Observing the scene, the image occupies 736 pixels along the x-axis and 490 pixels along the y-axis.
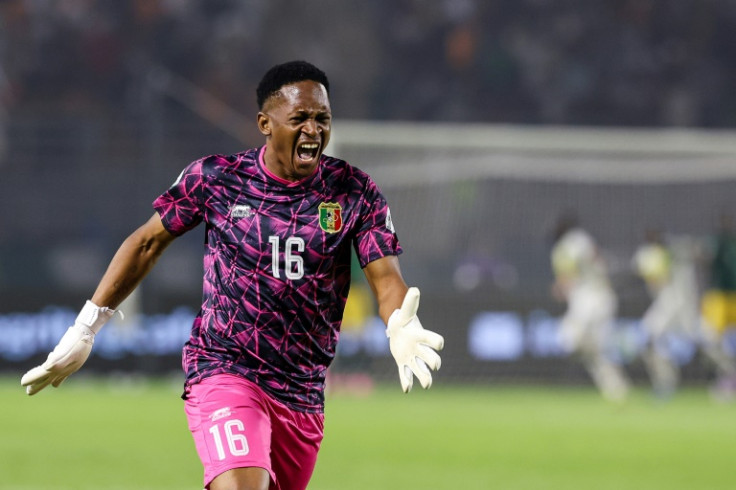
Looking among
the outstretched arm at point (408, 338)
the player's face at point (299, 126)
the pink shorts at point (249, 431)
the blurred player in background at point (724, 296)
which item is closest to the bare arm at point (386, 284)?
the outstretched arm at point (408, 338)

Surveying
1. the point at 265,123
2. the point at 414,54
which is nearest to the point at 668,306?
the point at 414,54

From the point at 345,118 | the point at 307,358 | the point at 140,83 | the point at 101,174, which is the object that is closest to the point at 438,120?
the point at 345,118

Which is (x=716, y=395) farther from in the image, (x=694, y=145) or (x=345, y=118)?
(x=345, y=118)

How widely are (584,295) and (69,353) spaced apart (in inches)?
556

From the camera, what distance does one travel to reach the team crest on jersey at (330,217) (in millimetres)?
5164

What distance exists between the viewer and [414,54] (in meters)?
30.6

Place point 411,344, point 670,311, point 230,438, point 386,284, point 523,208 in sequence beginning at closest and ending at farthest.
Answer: point 411,344
point 230,438
point 386,284
point 670,311
point 523,208

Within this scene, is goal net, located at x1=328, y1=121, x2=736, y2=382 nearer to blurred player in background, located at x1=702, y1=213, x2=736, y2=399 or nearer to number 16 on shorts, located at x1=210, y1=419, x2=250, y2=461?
blurred player in background, located at x1=702, y1=213, x2=736, y2=399

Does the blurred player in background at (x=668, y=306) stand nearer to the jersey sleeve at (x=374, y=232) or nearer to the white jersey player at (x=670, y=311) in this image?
the white jersey player at (x=670, y=311)

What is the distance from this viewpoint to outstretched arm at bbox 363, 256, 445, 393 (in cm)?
454

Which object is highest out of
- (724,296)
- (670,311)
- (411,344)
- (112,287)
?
(724,296)

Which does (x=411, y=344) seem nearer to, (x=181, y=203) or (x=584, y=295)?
(x=181, y=203)

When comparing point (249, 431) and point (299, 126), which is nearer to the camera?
point (249, 431)

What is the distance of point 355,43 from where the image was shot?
30250 millimetres
